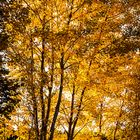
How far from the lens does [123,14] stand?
1328 centimetres

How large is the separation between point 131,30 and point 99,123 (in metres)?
10.3

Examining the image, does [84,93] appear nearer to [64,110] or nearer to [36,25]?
[64,110]

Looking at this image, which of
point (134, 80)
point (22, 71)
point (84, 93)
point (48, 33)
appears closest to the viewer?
point (48, 33)

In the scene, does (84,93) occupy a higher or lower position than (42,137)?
higher

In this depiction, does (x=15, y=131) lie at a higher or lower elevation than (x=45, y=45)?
lower

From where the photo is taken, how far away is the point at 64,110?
1609 cm

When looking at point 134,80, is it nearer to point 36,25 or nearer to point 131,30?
point 131,30

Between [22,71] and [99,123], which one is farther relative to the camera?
[99,123]

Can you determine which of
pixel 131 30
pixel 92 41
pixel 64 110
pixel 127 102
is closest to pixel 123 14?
pixel 131 30

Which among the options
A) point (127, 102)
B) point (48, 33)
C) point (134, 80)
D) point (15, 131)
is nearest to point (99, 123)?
point (127, 102)

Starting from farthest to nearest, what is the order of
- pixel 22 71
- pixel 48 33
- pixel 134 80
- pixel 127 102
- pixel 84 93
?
pixel 127 102 < pixel 134 80 < pixel 84 93 < pixel 22 71 < pixel 48 33

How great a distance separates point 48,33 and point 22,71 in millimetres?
1779

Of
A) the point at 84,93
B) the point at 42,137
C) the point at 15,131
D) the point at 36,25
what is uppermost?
the point at 36,25

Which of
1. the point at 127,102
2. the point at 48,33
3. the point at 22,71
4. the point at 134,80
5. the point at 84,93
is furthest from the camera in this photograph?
the point at 127,102
